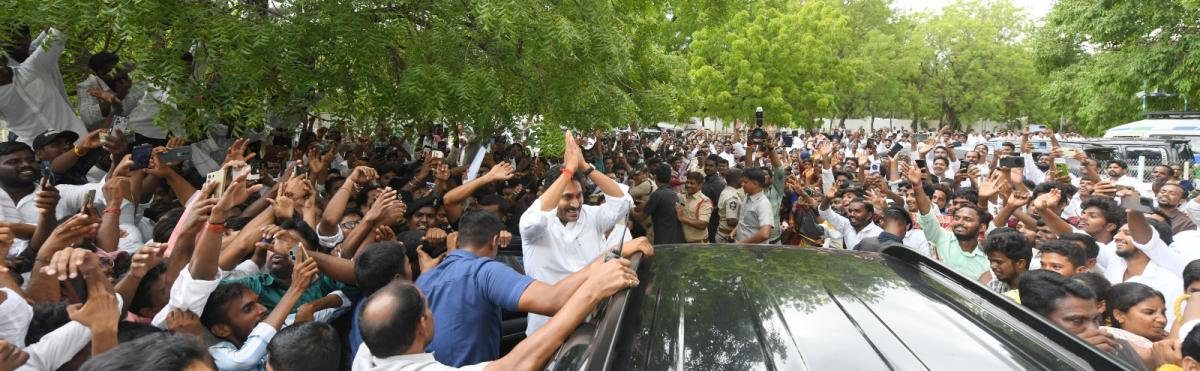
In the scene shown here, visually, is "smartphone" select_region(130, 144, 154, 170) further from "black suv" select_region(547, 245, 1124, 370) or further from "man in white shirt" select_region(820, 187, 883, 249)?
"man in white shirt" select_region(820, 187, 883, 249)

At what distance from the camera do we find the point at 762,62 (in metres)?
24.4

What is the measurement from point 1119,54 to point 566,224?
70.4 ft

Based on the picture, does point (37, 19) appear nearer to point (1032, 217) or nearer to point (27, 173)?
point (27, 173)

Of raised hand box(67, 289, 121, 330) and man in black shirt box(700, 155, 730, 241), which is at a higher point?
raised hand box(67, 289, 121, 330)

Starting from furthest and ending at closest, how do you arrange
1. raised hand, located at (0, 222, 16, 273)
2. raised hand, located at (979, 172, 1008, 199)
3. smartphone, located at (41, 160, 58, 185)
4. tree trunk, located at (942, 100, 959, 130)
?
tree trunk, located at (942, 100, 959, 130)
raised hand, located at (979, 172, 1008, 199)
smartphone, located at (41, 160, 58, 185)
raised hand, located at (0, 222, 16, 273)

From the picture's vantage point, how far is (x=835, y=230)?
6930 mm

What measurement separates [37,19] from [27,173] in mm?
986

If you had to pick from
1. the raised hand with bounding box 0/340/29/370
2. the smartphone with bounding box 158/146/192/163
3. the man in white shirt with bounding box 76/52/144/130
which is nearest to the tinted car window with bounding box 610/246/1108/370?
Result: the raised hand with bounding box 0/340/29/370

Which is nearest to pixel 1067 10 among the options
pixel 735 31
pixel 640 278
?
pixel 735 31

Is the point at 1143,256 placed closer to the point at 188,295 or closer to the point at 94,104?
the point at 188,295

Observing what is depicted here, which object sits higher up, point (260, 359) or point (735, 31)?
point (735, 31)

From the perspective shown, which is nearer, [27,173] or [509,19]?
[27,173]

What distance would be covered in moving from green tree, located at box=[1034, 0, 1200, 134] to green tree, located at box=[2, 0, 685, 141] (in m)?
15.7

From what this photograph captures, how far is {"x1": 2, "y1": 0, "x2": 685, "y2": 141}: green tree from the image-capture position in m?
4.98
